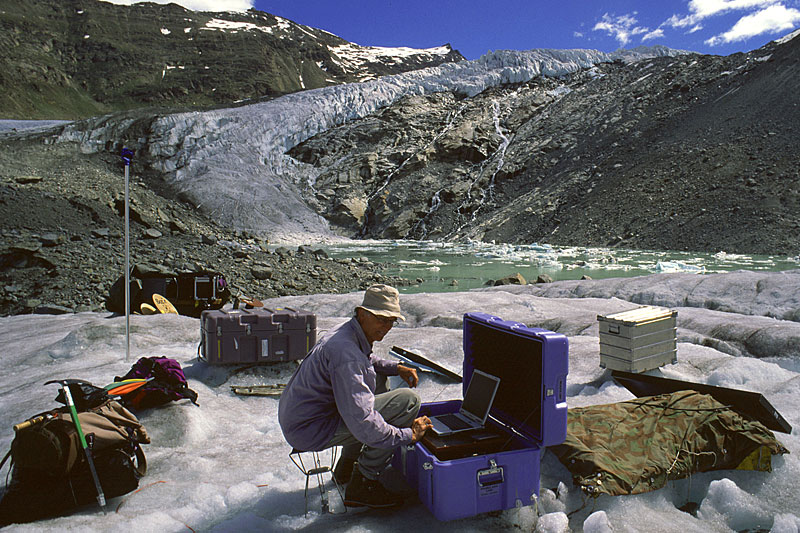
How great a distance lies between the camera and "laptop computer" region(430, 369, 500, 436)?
3049 mm

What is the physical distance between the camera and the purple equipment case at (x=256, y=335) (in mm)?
5594

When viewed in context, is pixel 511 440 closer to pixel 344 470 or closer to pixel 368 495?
pixel 368 495

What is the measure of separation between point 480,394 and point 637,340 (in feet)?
8.86

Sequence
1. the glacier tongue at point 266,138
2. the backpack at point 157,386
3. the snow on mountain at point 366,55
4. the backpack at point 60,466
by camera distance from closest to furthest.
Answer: the backpack at point 60,466, the backpack at point 157,386, the glacier tongue at point 266,138, the snow on mountain at point 366,55

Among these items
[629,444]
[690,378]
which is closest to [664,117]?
[690,378]

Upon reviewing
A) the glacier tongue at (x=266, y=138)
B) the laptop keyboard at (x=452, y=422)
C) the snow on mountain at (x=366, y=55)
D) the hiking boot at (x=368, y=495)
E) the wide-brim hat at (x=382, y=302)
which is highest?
the snow on mountain at (x=366, y=55)

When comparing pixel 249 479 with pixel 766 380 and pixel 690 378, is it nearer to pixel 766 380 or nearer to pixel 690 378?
pixel 690 378

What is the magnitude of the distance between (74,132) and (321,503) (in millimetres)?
40167

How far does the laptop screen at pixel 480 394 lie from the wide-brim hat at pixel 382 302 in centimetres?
87

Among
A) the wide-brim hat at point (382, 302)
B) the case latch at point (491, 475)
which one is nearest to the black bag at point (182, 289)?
the wide-brim hat at point (382, 302)

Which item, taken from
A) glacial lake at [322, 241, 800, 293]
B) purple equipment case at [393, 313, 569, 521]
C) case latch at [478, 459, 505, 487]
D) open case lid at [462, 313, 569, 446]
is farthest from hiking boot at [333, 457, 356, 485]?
glacial lake at [322, 241, 800, 293]

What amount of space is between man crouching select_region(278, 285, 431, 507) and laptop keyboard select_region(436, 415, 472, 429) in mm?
292

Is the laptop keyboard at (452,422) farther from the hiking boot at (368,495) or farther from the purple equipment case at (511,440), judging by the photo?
the hiking boot at (368,495)

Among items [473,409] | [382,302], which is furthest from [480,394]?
[382,302]
